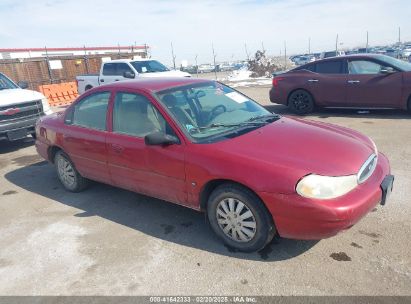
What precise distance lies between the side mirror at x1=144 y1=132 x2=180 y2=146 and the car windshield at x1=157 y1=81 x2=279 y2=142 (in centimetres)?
15

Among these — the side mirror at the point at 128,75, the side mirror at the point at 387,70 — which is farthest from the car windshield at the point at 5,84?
the side mirror at the point at 387,70

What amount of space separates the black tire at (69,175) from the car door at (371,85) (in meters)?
6.66

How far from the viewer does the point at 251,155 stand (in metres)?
3.34

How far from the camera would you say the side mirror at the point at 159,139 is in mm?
3691

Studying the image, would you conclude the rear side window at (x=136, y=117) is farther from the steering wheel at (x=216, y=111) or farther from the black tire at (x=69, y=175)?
the black tire at (x=69, y=175)

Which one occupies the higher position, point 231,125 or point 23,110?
point 231,125

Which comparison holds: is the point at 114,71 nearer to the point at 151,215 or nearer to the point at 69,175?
the point at 69,175

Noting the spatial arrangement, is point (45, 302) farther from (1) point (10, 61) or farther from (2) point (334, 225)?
(1) point (10, 61)

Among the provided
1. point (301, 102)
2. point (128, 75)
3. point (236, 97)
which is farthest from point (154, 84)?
point (128, 75)

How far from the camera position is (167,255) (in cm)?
363

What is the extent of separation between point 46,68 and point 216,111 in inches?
763

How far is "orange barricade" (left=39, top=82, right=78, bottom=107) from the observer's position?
1742 centimetres

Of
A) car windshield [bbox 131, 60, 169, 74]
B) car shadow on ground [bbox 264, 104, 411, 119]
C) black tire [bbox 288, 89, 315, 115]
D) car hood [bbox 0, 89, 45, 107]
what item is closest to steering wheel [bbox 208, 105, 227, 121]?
car hood [bbox 0, 89, 45, 107]

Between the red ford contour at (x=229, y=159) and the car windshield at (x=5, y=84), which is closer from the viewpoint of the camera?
the red ford contour at (x=229, y=159)
